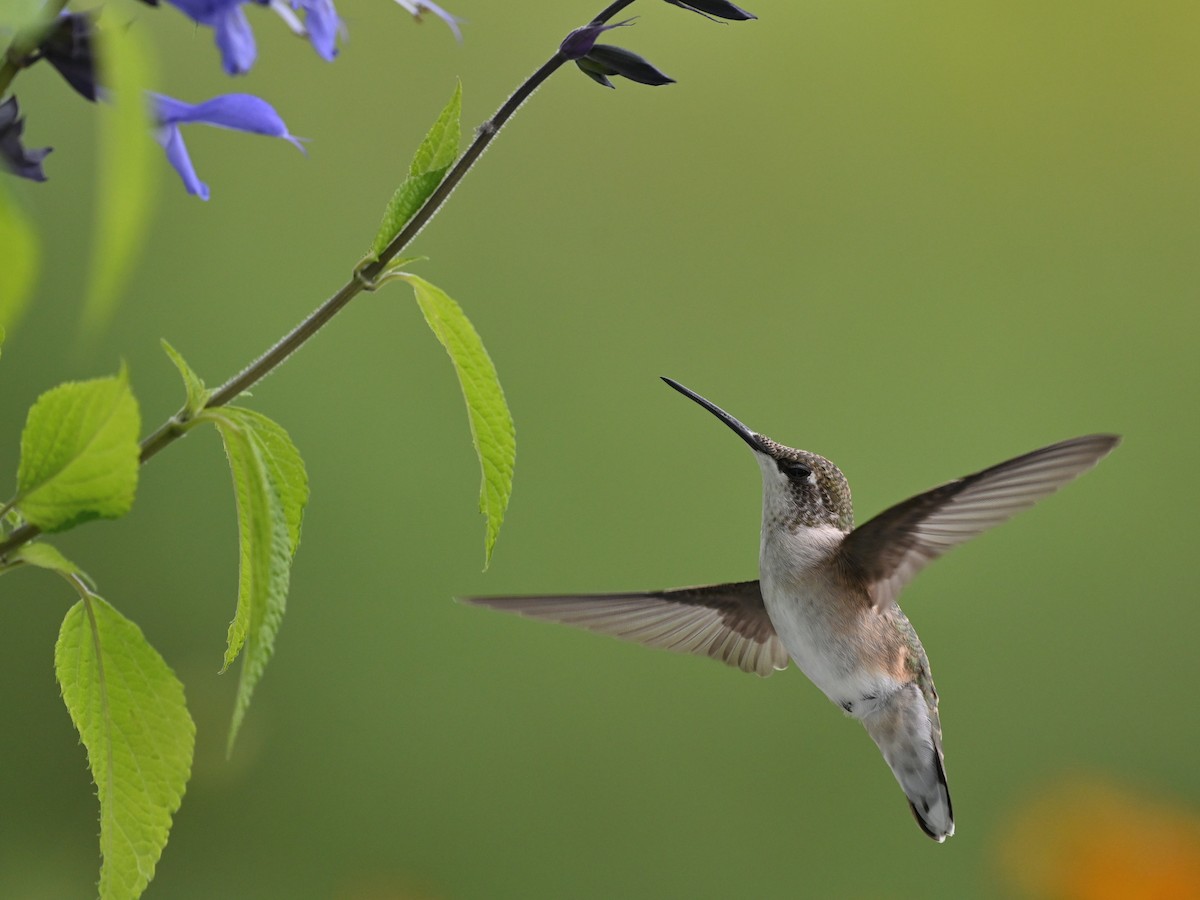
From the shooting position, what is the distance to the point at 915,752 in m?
0.82

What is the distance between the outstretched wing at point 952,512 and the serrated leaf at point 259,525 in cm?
33

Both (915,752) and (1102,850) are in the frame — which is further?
(1102,850)

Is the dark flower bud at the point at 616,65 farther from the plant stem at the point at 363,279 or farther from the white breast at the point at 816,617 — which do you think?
the white breast at the point at 816,617

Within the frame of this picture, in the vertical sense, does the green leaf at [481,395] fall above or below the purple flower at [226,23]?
below

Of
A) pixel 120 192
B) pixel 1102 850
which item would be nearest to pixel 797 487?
pixel 120 192

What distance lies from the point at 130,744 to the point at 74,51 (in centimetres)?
20

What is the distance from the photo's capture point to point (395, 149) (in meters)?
2.47

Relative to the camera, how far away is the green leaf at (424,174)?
39 cm

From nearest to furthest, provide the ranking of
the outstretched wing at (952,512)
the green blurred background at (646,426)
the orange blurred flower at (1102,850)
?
the outstretched wing at (952,512), the orange blurred flower at (1102,850), the green blurred background at (646,426)

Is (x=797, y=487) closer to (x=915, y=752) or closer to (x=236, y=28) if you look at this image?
(x=915, y=752)

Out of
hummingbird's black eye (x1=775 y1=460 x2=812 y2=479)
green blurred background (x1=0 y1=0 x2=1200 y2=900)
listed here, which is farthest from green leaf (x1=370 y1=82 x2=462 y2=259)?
green blurred background (x1=0 y1=0 x2=1200 y2=900)

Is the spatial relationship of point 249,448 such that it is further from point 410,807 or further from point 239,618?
point 410,807

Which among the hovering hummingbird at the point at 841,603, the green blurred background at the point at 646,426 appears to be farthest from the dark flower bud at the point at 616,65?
the green blurred background at the point at 646,426

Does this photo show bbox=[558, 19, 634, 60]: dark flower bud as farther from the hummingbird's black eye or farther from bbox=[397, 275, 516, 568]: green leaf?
the hummingbird's black eye
